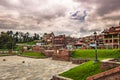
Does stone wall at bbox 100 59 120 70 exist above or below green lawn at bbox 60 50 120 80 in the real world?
above

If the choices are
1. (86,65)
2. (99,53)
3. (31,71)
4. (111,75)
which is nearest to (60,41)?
(99,53)

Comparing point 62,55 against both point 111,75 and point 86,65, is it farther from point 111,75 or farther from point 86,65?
point 111,75

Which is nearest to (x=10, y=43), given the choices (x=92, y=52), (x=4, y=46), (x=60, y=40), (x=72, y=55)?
(x=4, y=46)

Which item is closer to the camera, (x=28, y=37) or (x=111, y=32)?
(x=111, y=32)

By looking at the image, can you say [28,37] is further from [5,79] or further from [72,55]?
[5,79]

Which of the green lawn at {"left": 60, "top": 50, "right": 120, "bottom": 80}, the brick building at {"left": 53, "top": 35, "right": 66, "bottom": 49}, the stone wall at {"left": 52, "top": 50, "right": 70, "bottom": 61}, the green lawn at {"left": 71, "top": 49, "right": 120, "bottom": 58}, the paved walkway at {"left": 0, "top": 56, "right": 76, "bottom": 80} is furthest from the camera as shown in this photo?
the brick building at {"left": 53, "top": 35, "right": 66, "bottom": 49}

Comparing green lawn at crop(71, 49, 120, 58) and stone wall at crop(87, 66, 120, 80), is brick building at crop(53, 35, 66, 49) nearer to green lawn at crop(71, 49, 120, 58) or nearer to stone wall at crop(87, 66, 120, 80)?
green lawn at crop(71, 49, 120, 58)

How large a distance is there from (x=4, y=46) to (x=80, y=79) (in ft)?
202

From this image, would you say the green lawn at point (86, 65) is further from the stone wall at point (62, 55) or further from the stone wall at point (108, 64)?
the stone wall at point (62, 55)

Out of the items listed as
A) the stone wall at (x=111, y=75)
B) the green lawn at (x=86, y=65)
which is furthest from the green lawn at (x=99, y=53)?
the stone wall at (x=111, y=75)

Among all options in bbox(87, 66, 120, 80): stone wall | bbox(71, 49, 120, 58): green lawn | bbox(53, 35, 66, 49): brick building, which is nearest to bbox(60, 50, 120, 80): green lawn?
bbox(71, 49, 120, 58): green lawn

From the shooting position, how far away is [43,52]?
45406mm

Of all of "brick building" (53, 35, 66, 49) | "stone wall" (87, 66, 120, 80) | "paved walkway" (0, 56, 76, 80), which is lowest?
"paved walkway" (0, 56, 76, 80)

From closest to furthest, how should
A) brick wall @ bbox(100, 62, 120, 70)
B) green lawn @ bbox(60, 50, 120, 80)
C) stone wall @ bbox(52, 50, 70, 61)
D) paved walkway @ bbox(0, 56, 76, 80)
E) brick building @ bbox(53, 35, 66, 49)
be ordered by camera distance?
brick wall @ bbox(100, 62, 120, 70) < green lawn @ bbox(60, 50, 120, 80) < paved walkway @ bbox(0, 56, 76, 80) < stone wall @ bbox(52, 50, 70, 61) < brick building @ bbox(53, 35, 66, 49)
